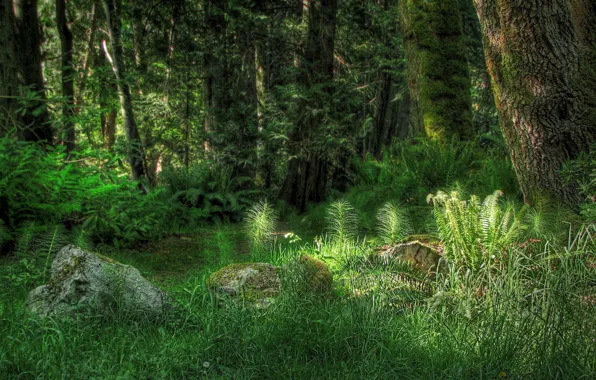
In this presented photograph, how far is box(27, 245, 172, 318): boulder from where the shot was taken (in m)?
3.56

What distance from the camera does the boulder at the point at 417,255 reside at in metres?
4.64

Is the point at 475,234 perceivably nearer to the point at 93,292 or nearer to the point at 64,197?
the point at 93,292

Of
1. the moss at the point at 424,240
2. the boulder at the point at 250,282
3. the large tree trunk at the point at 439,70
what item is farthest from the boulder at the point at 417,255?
the large tree trunk at the point at 439,70

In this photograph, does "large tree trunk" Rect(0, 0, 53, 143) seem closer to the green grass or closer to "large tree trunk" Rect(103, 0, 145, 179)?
"large tree trunk" Rect(103, 0, 145, 179)

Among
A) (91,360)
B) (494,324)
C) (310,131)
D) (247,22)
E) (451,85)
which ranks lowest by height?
(91,360)

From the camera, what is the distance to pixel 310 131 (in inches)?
449

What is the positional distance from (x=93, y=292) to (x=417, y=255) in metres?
2.72

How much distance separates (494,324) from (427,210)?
347cm

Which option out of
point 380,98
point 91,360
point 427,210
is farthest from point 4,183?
point 380,98

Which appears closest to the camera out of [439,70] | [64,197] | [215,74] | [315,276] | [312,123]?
[315,276]

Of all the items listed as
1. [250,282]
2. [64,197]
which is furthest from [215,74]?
[250,282]

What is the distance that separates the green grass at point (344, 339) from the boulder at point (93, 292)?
9 centimetres

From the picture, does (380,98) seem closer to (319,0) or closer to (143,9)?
(319,0)

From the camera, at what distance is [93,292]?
3.62 metres
